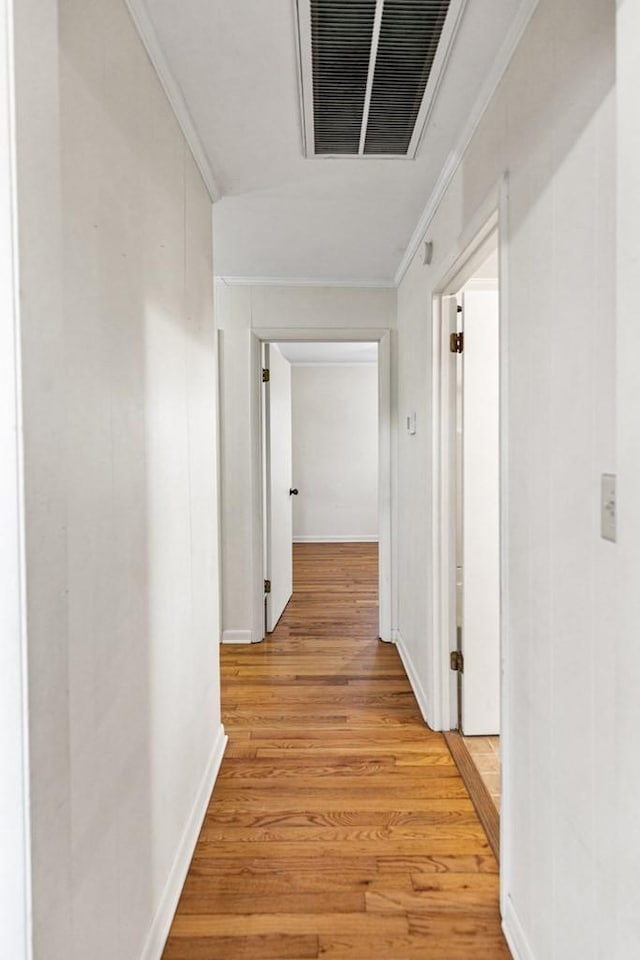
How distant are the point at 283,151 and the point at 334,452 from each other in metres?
Result: 5.11

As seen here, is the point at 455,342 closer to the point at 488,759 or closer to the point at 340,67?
the point at 340,67

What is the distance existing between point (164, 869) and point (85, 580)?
95 centimetres

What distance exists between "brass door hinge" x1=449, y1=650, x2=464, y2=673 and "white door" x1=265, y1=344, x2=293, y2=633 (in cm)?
157

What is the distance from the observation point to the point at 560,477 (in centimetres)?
106

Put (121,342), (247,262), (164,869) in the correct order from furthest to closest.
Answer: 1. (247,262)
2. (164,869)
3. (121,342)

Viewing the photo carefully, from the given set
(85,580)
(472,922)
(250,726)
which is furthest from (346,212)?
(472,922)

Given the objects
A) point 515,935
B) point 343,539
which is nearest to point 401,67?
point 515,935

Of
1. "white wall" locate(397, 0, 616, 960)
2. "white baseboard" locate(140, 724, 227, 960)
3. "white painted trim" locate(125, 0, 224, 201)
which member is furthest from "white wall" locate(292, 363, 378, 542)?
"white wall" locate(397, 0, 616, 960)

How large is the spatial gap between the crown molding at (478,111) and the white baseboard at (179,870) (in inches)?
92.3

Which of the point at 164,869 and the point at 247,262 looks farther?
the point at 247,262

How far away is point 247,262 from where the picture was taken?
116 inches

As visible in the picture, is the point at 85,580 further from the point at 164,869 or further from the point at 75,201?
the point at 164,869

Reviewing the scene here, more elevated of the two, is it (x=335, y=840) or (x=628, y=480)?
(x=628, y=480)

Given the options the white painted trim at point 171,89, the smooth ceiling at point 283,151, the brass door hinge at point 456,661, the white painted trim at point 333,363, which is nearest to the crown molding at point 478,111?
the smooth ceiling at point 283,151
